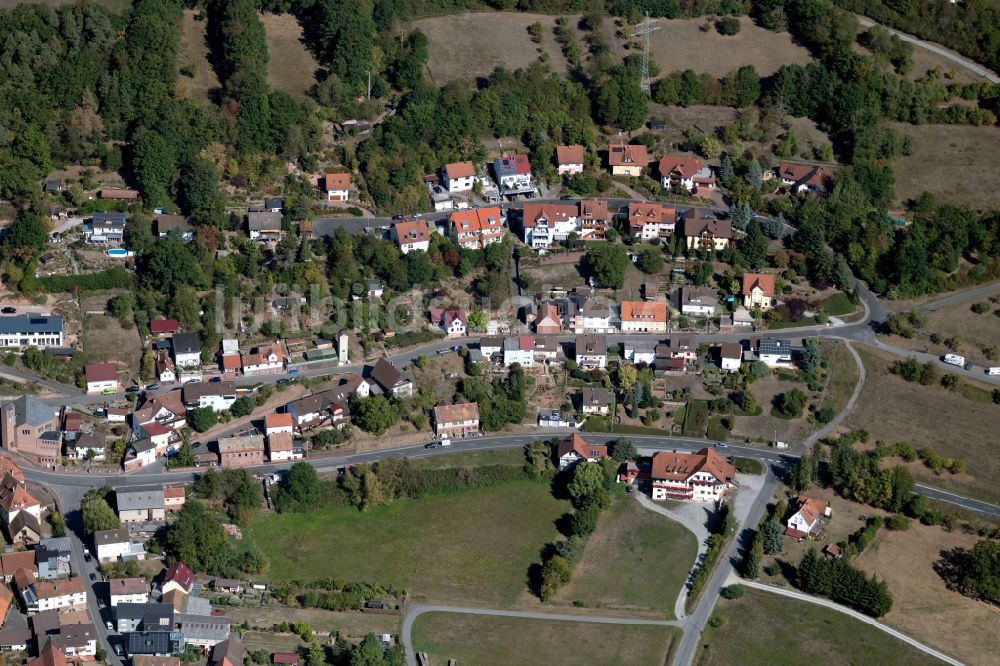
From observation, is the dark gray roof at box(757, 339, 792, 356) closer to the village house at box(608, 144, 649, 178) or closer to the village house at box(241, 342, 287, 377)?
the village house at box(608, 144, 649, 178)

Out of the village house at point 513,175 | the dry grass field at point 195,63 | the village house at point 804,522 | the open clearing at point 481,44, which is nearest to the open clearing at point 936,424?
the village house at point 804,522

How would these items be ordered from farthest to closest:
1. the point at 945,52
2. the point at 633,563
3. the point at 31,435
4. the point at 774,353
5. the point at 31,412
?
the point at 945,52, the point at 774,353, the point at 31,412, the point at 31,435, the point at 633,563

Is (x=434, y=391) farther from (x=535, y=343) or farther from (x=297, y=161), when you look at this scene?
(x=297, y=161)

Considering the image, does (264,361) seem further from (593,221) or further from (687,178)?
(687,178)

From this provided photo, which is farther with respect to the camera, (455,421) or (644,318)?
(644,318)

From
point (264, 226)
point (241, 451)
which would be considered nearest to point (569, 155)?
point (264, 226)

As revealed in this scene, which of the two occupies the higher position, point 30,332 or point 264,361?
point 30,332
